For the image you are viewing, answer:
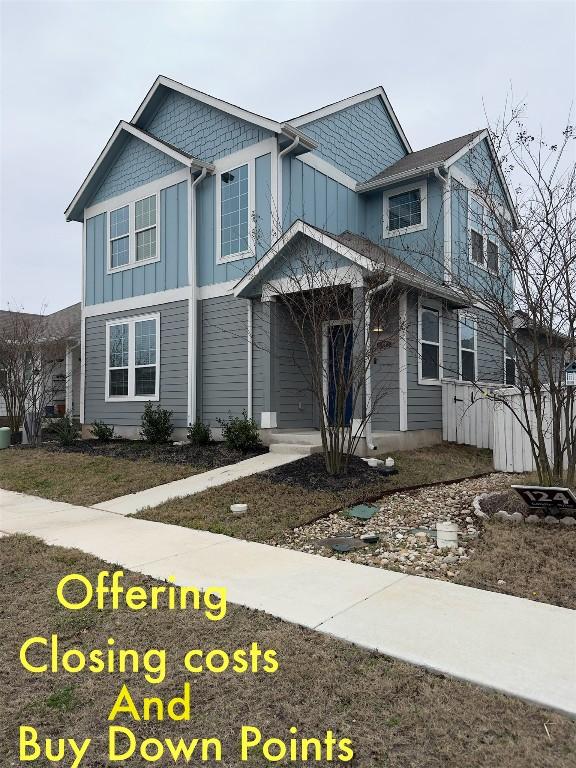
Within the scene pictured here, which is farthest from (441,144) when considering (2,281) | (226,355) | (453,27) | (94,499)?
(2,281)

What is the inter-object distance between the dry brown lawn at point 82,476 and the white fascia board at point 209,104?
6713 millimetres

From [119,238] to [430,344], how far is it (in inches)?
327

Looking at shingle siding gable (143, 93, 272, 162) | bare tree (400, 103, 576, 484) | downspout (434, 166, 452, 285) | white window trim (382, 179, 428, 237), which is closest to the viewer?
bare tree (400, 103, 576, 484)

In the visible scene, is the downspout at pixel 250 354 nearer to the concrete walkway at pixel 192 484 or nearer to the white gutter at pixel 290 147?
the concrete walkway at pixel 192 484

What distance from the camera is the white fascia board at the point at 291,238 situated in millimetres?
8953

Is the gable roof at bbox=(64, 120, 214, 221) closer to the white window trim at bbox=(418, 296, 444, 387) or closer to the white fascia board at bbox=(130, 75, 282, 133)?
the white fascia board at bbox=(130, 75, 282, 133)

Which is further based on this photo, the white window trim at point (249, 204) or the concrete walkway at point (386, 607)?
the white window trim at point (249, 204)

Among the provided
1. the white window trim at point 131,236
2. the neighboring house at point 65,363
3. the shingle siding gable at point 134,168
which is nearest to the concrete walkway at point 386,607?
the white window trim at point 131,236

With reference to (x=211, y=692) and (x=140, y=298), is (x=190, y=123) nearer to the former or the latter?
(x=140, y=298)

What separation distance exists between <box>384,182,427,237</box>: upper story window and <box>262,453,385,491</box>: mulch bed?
6267 mm

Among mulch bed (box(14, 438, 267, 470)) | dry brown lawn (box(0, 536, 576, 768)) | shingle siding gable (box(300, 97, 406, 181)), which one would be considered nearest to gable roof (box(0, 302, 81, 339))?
mulch bed (box(14, 438, 267, 470))

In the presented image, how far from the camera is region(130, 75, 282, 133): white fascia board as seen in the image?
34.8 ft

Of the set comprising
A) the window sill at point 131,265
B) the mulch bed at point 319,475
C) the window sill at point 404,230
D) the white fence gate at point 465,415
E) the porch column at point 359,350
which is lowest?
the mulch bed at point 319,475

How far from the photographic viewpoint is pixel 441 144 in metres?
14.4
